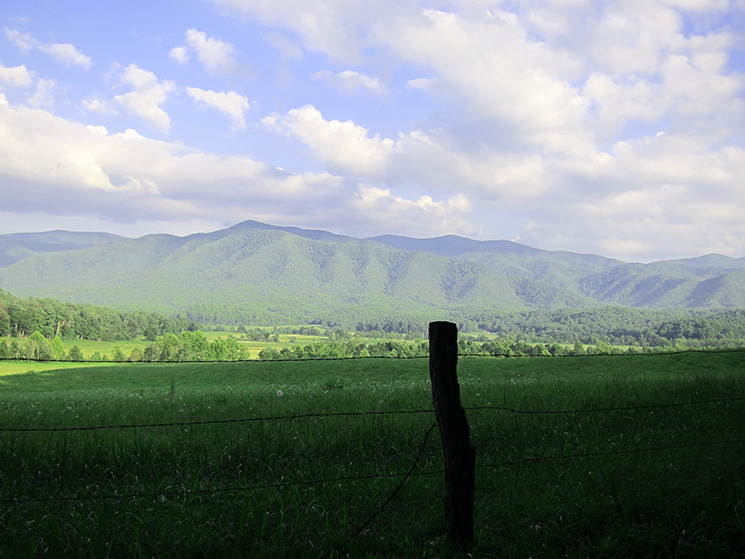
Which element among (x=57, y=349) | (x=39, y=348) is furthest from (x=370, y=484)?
(x=57, y=349)

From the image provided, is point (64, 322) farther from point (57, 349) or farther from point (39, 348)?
point (39, 348)

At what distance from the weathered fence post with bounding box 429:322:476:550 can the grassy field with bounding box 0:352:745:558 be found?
0.23 m

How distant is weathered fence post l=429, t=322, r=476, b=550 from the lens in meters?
4.86

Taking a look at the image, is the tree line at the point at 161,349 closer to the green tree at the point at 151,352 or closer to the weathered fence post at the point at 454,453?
the green tree at the point at 151,352

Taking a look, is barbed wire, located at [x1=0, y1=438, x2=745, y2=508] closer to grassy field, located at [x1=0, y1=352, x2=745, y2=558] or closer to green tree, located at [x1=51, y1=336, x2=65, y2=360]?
grassy field, located at [x1=0, y1=352, x2=745, y2=558]

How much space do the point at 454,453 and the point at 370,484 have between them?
5.48ft

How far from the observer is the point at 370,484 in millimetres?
6109

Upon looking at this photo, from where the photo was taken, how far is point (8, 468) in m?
6.98

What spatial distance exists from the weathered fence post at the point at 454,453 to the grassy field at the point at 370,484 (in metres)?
0.23

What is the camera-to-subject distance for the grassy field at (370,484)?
497 centimetres

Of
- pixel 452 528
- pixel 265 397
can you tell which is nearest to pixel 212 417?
pixel 265 397

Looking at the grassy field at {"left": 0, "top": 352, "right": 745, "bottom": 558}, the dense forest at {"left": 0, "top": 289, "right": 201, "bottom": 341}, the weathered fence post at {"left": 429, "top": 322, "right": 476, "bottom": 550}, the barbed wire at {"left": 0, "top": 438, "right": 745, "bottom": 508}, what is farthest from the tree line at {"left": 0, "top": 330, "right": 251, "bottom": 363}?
the weathered fence post at {"left": 429, "top": 322, "right": 476, "bottom": 550}

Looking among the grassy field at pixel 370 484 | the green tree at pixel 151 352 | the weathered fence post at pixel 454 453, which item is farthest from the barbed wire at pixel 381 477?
the green tree at pixel 151 352

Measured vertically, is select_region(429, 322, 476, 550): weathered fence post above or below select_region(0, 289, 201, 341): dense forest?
above
